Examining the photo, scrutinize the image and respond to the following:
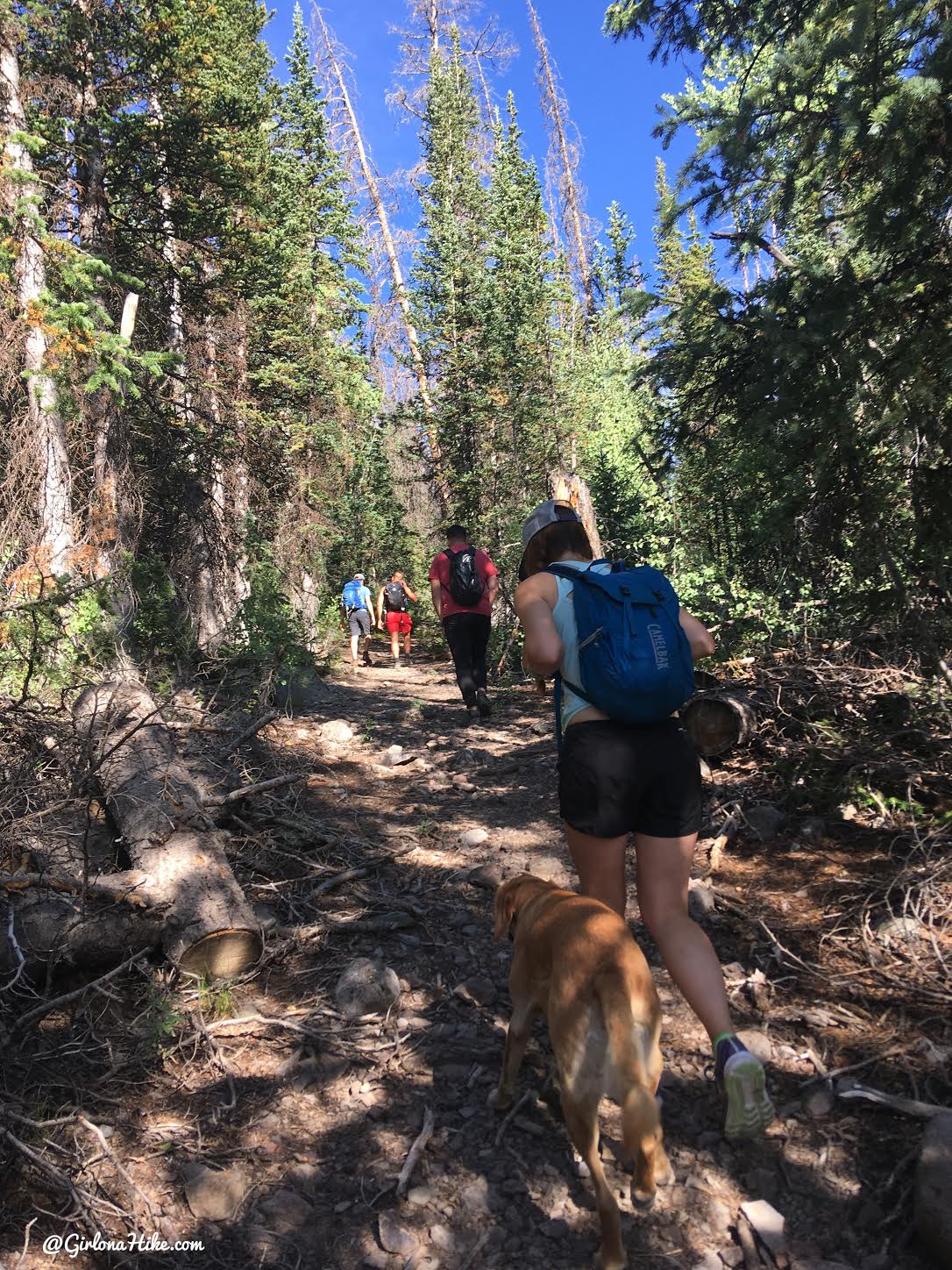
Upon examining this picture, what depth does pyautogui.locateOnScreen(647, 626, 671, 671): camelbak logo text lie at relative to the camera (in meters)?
2.37

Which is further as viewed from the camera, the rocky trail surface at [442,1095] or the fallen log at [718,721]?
the fallen log at [718,721]

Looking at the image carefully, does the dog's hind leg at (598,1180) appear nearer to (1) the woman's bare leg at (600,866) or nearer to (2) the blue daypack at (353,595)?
(1) the woman's bare leg at (600,866)

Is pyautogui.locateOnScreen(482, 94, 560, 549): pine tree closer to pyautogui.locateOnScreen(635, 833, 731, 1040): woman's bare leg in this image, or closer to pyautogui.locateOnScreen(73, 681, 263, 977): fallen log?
pyautogui.locateOnScreen(73, 681, 263, 977): fallen log

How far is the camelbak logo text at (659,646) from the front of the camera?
237 centimetres

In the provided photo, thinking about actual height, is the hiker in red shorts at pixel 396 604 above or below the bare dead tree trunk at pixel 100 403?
below

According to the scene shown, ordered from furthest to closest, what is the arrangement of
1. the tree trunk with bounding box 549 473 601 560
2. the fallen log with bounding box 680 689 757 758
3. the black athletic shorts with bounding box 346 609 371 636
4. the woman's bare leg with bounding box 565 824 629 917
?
1. the black athletic shorts with bounding box 346 609 371 636
2. the tree trunk with bounding box 549 473 601 560
3. the fallen log with bounding box 680 689 757 758
4. the woman's bare leg with bounding box 565 824 629 917

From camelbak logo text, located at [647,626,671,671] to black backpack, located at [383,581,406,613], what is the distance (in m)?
13.4

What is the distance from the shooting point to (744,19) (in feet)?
15.4

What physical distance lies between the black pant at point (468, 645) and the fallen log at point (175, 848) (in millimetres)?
3868

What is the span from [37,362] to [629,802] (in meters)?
8.61

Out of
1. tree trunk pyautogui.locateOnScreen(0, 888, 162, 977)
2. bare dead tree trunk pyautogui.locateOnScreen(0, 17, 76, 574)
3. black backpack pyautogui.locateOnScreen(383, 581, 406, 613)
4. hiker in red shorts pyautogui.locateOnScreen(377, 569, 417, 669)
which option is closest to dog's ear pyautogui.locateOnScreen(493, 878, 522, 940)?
tree trunk pyautogui.locateOnScreen(0, 888, 162, 977)

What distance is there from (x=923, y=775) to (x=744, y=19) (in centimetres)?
468

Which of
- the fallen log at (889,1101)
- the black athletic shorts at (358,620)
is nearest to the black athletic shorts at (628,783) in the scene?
the fallen log at (889,1101)

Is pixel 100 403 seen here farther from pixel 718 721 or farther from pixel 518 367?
pixel 718 721
